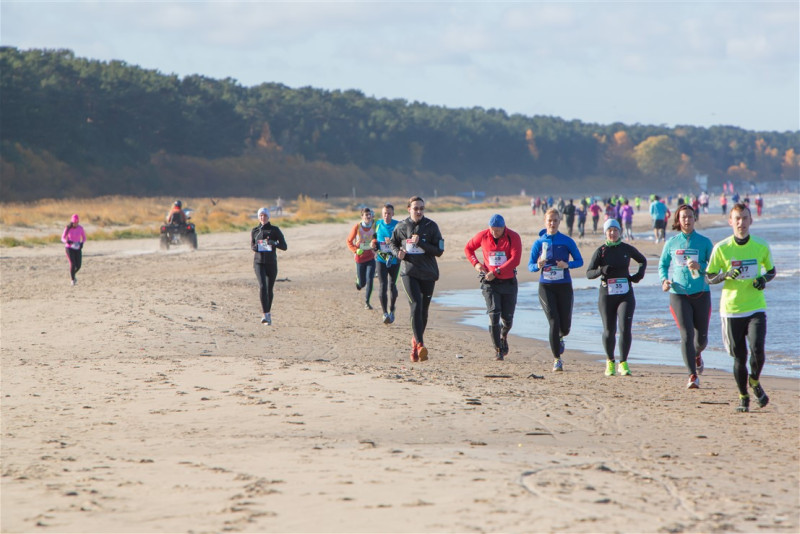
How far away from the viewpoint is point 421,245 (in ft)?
36.8

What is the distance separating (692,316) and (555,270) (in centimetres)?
169

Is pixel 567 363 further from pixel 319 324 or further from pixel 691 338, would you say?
pixel 319 324

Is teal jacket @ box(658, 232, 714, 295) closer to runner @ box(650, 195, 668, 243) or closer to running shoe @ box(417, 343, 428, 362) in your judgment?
running shoe @ box(417, 343, 428, 362)

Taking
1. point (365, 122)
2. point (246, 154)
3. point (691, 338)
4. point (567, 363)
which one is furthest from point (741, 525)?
point (365, 122)

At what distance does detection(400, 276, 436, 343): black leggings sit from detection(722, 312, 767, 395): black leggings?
370cm

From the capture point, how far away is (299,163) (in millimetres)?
103375

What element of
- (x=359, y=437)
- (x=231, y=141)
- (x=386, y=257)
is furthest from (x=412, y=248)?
(x=231, y=141)

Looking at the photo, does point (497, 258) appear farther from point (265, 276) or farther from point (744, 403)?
point (265, 276)

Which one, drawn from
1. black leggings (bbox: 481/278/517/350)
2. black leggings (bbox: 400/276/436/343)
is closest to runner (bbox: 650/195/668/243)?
black leggings (bbox: 481/278/517/350)

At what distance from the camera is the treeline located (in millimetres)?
69500

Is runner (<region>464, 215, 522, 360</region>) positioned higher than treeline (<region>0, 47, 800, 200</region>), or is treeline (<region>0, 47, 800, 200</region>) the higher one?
treeline (<region>0, 47, 800, 200</region>)

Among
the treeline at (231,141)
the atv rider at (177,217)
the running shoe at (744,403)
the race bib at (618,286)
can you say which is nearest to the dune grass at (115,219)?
the atv rider at (177,217)

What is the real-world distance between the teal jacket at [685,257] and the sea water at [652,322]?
2883 mm

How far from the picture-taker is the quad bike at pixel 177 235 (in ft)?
106
